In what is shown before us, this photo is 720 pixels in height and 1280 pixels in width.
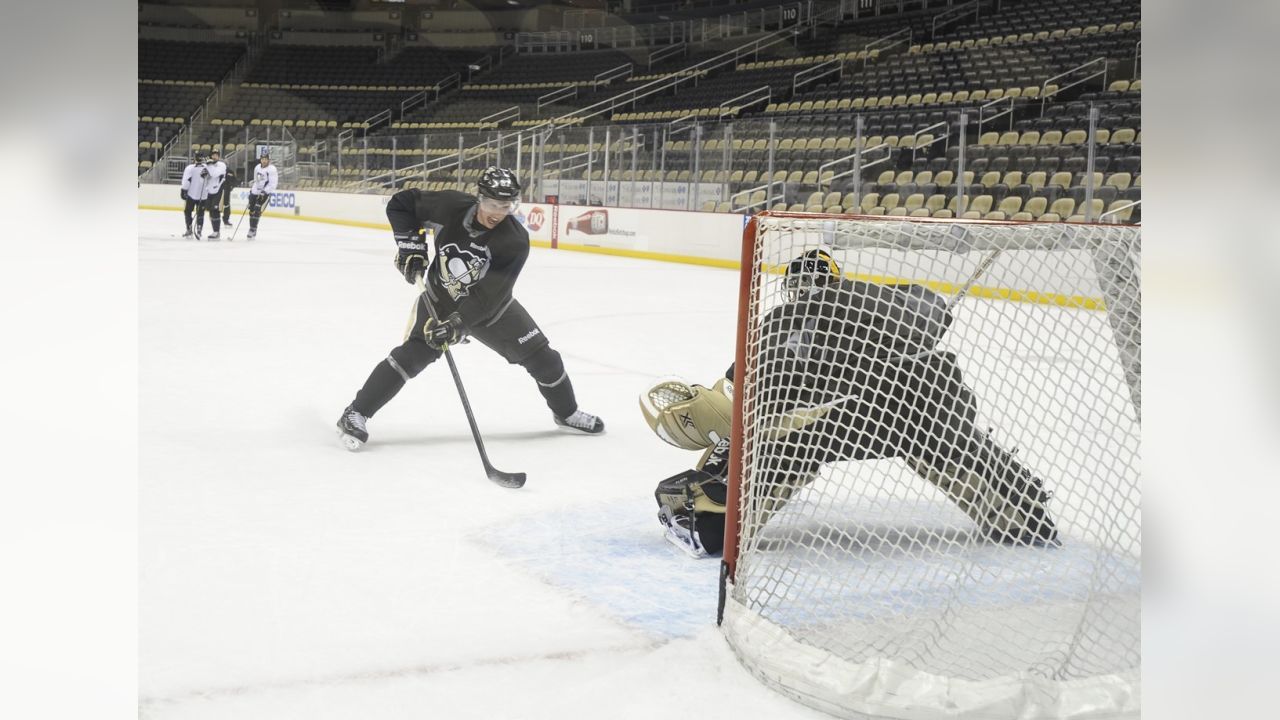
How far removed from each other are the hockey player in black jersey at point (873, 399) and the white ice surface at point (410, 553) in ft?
1.31

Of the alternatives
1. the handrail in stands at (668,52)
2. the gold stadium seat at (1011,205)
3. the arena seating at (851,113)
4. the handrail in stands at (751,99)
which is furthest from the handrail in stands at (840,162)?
the handrail in stands at (668,52)

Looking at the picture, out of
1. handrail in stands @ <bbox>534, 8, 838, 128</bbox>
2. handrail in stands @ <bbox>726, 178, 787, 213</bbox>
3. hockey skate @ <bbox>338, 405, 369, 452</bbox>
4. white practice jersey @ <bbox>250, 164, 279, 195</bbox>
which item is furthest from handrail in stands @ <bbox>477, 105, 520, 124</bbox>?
hockey skate @ <bbox>338, 405, 369, 452</bbox>

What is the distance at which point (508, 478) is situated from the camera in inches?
138

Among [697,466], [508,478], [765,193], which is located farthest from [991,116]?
[697,466]

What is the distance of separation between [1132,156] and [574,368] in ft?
16.8

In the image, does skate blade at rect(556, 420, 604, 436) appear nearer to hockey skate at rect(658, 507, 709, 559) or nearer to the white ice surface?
the white ice surface

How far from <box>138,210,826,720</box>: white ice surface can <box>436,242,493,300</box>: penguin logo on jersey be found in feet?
1.81

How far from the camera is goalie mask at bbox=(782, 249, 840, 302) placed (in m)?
2.45

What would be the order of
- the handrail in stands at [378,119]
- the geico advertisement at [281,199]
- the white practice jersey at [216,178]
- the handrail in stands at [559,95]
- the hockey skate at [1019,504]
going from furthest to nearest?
the handrail in stands at [378,119], the handrail in stands at [559,95], the geico advertisement at [281,199], the white practice jersey at [216,178], the hockey skate at [1019,504]

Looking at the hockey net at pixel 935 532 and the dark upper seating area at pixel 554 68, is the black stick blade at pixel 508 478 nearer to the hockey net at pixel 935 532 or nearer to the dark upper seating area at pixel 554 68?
the hockey net at pixel 935 532

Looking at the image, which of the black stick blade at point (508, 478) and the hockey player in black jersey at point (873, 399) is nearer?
the hockey player in black jersey at point (873, 399)

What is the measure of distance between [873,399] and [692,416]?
55 cm

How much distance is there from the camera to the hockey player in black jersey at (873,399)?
2438 millimetres
